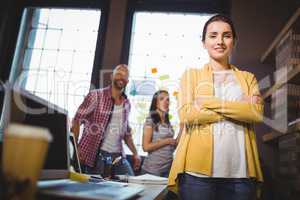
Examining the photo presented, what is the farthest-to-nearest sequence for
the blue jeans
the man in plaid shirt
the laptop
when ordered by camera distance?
the man in plaid shirt → the blue jeans → the laptop

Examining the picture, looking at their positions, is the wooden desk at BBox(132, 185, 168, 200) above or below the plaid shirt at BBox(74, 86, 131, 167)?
below

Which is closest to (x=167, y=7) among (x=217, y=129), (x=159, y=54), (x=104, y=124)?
(x=159, y=54)

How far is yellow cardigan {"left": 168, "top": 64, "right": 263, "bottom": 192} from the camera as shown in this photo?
1133 mm

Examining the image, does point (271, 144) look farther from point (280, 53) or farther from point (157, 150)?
point (157, 150)

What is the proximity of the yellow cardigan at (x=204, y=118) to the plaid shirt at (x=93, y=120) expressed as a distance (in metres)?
1.16

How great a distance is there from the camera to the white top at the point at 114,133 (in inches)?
91.0

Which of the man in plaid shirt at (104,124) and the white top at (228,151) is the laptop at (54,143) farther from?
the man in plaid shirt at (104,124)

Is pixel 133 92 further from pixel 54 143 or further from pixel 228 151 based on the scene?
pixel 54 143

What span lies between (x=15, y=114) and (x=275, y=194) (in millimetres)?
2240

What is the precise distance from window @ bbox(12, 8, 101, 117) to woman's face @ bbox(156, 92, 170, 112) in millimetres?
888

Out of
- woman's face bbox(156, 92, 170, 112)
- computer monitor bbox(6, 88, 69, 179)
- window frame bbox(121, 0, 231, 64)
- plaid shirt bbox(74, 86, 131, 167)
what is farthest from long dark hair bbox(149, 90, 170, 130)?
computer monitor bbox(6, 88, 69, 179)

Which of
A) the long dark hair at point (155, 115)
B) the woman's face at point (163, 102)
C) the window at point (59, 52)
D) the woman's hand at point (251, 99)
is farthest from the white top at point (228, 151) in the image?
the window at point (59, 52)

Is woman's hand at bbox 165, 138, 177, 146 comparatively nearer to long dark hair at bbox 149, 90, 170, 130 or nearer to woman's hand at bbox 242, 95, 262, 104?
long dark hair at bbox 149, 90, 170, 130

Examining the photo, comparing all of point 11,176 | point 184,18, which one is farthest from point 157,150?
point 11,176
